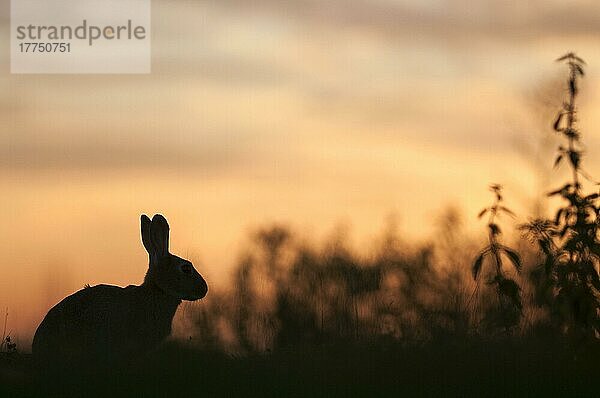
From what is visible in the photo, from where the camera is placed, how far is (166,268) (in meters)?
10.6

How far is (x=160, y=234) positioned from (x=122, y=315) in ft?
3.90

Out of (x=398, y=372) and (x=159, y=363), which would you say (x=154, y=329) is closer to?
(x=159, y=363)

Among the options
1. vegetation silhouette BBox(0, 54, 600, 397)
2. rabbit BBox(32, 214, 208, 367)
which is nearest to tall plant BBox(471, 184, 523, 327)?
vegetation silhouette BBox(0, 54, 600, 397)

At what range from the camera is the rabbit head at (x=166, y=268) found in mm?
10484

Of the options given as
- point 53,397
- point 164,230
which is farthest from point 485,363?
point 164,230

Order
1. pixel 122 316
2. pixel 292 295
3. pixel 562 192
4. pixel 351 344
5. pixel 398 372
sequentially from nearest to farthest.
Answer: pixel 398 372 → pixel 562 192 → pixel 351 344 → pixel 122 316 → pixel 292 295

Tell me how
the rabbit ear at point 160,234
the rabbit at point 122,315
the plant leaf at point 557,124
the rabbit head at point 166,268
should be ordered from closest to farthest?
the plant leaf at point 557,124, the rabbit at point 122,315, the rabbit head at point 166,268, the rabbit ear at point 160,234

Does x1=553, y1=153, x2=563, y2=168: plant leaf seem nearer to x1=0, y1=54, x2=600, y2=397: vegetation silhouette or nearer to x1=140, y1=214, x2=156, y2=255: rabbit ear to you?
x1=0, y1=54, x2=600, y2=397: vegetation silhouette

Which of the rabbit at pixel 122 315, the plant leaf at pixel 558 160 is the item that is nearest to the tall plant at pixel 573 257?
the plant leaf at pixel 558 160

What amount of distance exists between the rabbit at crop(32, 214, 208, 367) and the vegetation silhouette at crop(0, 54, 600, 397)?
0.12 m

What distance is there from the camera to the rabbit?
30.2ft

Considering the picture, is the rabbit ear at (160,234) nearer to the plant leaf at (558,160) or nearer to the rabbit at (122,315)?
the rabbit at (122,315)

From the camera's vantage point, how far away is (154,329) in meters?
9.88

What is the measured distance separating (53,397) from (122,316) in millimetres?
3270
